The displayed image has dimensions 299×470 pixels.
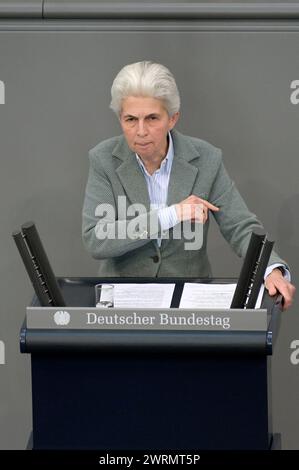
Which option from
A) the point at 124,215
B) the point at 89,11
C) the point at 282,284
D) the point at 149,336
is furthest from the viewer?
the point at 89,11

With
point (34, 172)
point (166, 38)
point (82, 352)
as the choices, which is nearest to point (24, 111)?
point (34, 172)

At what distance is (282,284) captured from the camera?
5.03m

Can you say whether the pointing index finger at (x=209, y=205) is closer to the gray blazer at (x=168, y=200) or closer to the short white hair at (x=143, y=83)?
the gray blazer at (x=168, y=200)

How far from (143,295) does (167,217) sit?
0.47 m

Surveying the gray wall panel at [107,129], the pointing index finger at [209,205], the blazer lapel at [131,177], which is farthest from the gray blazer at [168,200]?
the gray wall panel at [107,129]

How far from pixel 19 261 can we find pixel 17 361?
413 millimetres

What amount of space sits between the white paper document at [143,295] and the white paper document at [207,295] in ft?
0.18

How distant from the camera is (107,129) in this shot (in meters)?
6.38

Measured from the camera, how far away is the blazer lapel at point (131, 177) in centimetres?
557

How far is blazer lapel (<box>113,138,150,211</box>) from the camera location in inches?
219

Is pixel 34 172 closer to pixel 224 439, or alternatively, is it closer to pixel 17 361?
pixel 17 361

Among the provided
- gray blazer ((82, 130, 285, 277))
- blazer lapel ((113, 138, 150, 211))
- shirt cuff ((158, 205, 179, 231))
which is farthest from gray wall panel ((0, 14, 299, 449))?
shirt cuff ((158, 205, 179, 231))

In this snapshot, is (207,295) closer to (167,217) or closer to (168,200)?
(167,217)
